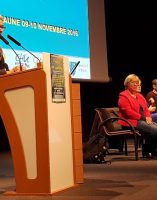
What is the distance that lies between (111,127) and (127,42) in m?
3.98

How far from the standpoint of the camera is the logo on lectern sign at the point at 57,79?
3.32 m

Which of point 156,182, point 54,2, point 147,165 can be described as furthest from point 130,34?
point 156,182

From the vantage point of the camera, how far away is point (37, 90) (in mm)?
3240

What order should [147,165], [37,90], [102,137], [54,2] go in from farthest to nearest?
[54,2], [102,137], [147,165], [37,90]

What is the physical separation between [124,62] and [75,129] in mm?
6198

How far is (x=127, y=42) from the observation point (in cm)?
970

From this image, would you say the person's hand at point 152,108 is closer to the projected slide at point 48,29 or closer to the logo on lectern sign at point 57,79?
the projected slide at point 48,29

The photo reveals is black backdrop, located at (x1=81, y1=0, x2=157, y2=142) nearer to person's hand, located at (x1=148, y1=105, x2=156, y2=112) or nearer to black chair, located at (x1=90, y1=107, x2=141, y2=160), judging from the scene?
person's hand, located at (x1=148, y1=105, x2=156, y2=112)

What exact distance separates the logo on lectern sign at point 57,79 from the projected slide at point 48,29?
242 cm

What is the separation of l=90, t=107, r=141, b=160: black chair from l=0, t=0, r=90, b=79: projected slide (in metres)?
0.78

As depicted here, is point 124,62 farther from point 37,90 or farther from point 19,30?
point 37,90

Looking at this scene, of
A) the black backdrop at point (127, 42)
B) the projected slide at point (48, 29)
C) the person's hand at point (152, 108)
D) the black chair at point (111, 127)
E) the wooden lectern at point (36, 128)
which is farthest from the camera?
the black backdrop at point (127, 42)

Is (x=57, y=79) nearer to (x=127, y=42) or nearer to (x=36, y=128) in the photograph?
(x=36, y=128)

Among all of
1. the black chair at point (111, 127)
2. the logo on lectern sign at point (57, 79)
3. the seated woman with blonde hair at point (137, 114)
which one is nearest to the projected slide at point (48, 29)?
the black chair at point (111, 127)
